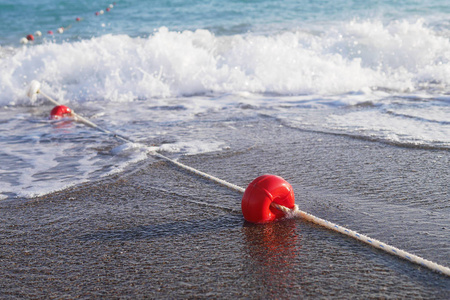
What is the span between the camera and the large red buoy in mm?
2961

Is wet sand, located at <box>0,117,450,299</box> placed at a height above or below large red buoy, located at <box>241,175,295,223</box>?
below

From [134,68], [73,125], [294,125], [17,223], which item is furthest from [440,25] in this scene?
[17,223]

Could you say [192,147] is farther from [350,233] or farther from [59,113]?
[59,113]

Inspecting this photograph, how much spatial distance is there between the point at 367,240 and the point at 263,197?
0.65 meters

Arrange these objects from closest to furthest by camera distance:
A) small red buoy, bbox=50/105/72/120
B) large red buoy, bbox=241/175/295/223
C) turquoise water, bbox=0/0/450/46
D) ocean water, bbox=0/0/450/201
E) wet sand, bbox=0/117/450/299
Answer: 1. wet sand, bbox=0/117/450/299
2. large red buoy, bbox=241/175/295/223
3. ocean water, bbox=0/0/450/201
4. small red buoy, bbox=50/105/72/120
5. turquoise water, bbox=0/0/450/46

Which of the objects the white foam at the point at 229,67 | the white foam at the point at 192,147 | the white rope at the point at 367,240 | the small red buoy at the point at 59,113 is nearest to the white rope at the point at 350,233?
the white rope at the point at 367,240

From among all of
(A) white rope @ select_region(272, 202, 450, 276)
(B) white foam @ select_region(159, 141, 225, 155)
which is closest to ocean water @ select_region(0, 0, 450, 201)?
(B) white foam @ select_region(159, 141, 225, 155)

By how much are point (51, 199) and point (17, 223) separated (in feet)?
1.46

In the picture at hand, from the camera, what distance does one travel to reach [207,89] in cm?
888

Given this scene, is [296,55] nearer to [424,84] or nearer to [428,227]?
[424,84]

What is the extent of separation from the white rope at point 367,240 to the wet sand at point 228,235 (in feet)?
0.13

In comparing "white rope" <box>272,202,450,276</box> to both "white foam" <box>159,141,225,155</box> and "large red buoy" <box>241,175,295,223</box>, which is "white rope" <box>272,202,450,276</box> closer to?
"large red buoy" <box>241,175,295,223</box>

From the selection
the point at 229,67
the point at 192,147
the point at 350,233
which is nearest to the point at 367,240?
the point at 350,233

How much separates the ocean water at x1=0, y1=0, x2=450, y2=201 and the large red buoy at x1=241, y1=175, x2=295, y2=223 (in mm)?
1671
